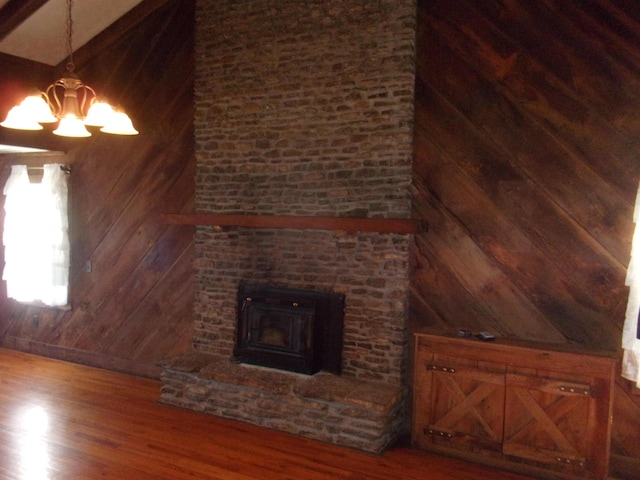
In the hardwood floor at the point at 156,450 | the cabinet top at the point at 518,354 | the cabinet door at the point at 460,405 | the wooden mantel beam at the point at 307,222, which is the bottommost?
the hardwood floor at the point at 156,450

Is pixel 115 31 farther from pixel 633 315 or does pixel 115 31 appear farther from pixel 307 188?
pixel 633 315

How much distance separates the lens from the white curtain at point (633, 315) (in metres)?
3.28

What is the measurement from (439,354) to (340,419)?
0.92 metres

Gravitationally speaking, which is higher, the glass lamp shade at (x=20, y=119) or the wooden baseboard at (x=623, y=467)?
the glass lamp shade at (x=20, y=119)

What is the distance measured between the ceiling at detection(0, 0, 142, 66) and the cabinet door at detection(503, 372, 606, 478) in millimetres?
5157

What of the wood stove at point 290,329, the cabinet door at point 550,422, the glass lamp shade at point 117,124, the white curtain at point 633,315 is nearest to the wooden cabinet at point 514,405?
the cabinet door at point 550,422

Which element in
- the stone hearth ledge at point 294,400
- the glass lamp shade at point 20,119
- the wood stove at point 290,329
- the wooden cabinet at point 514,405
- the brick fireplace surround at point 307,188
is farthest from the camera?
the wood stove at point 290,329

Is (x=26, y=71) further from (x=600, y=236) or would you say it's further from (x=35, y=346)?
(x=600, y=236)

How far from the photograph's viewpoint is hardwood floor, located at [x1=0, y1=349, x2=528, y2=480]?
3.42 metres

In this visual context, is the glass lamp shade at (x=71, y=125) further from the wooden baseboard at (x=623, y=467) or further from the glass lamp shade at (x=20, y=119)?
the wooden baseboard at (x=623, y=467)

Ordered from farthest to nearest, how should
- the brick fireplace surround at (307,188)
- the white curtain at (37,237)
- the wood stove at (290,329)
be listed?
the white curtain at (37,237), the wood stove at (290,329), the brick fireplace surround at (307,188)

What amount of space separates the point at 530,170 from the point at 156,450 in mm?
3471

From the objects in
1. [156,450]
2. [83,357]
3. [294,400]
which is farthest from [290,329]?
[83,357]

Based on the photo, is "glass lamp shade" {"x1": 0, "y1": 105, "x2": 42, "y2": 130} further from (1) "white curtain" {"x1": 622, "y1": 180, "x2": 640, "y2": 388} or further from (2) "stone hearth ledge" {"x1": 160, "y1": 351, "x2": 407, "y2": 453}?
(1) "white curtain" {"x1": 622, "y1": 180, "x2": 640, "y2": 388}
